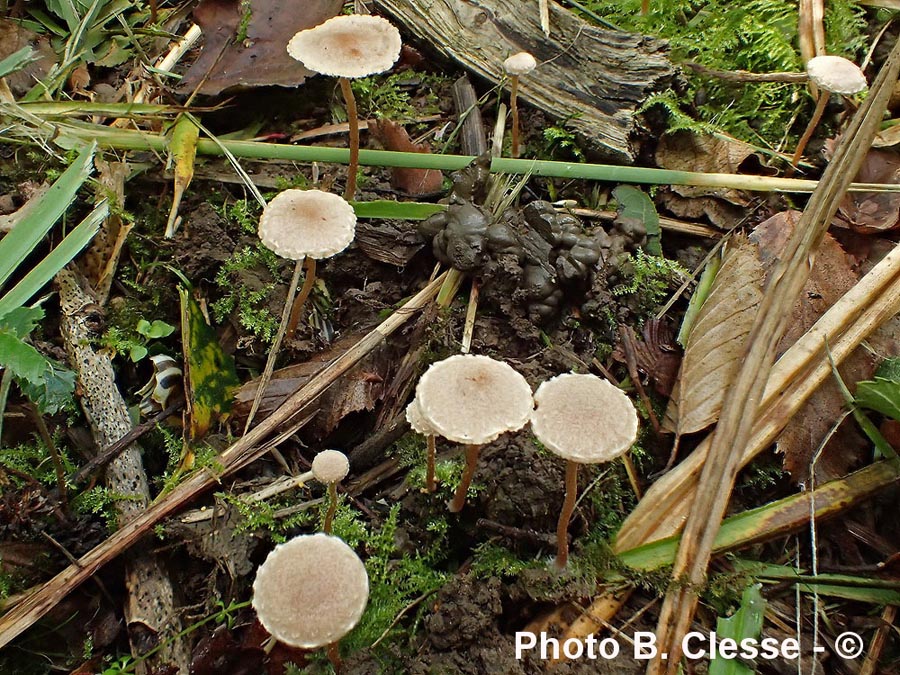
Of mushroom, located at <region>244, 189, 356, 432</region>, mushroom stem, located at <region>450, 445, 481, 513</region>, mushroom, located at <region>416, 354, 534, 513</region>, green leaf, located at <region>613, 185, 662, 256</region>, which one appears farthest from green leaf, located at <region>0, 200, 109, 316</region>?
green leaf, located at <region>613, 185, 662, 256</region>

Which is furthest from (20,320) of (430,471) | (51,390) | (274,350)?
(430,471)

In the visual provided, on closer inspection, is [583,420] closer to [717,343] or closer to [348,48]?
[717,343]

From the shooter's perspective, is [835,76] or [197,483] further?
[835,76]

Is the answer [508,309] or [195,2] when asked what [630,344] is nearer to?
[508,309]

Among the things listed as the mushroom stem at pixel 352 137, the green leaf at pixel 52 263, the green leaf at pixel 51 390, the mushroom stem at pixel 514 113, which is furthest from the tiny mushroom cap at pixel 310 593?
the mushroom stem at pixel 514 113

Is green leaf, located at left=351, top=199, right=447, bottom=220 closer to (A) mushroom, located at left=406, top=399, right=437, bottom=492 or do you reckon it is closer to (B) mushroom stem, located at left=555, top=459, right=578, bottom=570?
(A) mushroom, located at left=406, top=399, right=437, bottom=492

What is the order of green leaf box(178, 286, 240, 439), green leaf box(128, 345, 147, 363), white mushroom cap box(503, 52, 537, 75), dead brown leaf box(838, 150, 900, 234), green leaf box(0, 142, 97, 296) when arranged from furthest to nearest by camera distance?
1. white mushroom cap box(503, 52, 537, 75)
2. dead brown leaf box(838, 150, 900, 234)
3. green leaf box(128, 345, 147, 363)
4. green leaf box(178, 286, 240, 439)
5. green leaf box(0, 142, 97, 296)
